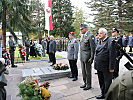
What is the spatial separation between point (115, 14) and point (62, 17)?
15908mm

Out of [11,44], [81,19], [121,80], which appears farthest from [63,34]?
[121,80]

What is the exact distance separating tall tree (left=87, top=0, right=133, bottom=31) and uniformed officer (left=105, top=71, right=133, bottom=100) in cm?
2224

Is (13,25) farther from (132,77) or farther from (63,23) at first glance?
(63,23)

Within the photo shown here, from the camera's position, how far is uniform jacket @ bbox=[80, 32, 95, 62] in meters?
4.07

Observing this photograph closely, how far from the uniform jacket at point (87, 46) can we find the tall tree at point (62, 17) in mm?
29715

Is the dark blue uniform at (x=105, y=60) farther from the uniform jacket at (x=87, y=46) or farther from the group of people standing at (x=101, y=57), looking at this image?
the uniform jacket at (x=87, y=46)

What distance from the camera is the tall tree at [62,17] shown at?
112 ft

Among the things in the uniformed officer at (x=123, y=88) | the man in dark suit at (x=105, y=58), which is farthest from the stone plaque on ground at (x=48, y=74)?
the uniformed officer at (x=123, y=88)

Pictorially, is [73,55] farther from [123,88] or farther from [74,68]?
[123,88]

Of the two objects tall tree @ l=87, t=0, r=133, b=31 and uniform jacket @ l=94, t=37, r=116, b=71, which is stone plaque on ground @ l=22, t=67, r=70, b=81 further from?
tall tree @ l=87, t=0, r=133, b=31

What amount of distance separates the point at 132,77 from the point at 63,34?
114 feet

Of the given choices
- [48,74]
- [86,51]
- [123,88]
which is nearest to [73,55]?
[86,51]

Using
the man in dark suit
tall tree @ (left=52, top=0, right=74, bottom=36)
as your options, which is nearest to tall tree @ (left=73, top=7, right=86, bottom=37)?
tall tree @ (left=52, top=0, right=74, bottom=36)

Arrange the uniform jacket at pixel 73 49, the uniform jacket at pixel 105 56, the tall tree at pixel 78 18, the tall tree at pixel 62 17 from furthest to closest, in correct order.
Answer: the tall tree at pixel 78 18 < the tall tree at pixel 62 17 < the uniform jacket at pixel 73 49 < the uniform jacket at pixel 105 56
